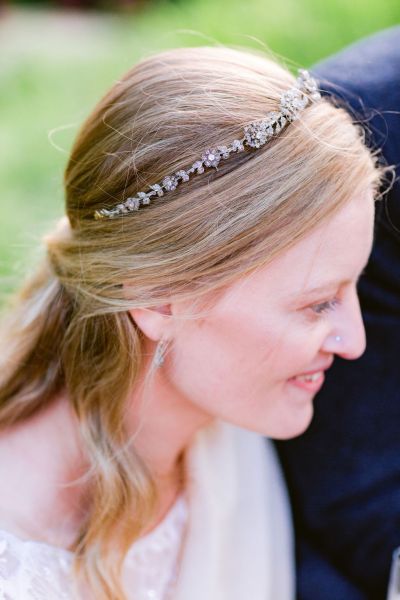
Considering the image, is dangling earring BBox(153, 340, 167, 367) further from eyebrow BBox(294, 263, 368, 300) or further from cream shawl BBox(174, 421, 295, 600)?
cream shawl BBox(174, 421, 295, 600)

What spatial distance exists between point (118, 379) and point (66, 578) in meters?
0.41

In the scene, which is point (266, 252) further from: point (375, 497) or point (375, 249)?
point (375, 497)

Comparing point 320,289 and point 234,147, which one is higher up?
point 234,147

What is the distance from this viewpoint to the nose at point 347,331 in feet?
5.86

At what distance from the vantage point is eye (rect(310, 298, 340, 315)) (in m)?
1.75

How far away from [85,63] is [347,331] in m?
4.56

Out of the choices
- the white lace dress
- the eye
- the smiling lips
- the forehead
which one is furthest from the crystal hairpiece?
the white lace dress

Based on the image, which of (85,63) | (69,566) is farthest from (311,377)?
(85,63)

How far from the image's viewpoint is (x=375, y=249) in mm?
2059

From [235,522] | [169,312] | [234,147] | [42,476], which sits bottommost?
[235,522]

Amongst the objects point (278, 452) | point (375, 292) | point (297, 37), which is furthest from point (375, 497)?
point (297, 37)

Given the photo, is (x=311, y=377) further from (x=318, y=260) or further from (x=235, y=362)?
(x=318, y=260)

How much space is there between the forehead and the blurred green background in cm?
165

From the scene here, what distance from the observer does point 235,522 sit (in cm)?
217
